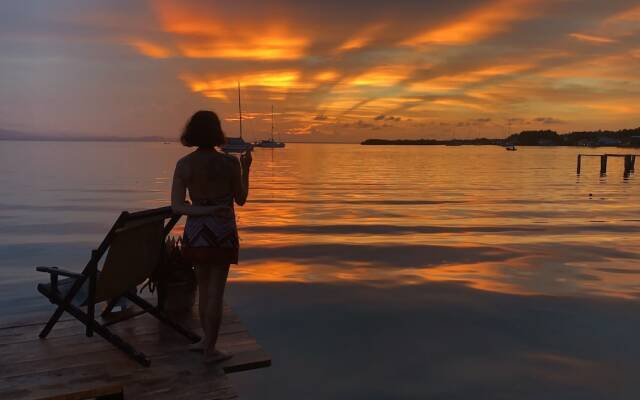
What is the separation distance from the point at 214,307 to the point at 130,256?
3.50 ft

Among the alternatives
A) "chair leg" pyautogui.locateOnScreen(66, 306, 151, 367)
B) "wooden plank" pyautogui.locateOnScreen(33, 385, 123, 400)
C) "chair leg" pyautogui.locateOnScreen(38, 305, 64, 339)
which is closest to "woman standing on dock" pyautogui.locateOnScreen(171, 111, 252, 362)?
"chair leg" pyautogui.locateOnScreen(66, 306, 151, 367)

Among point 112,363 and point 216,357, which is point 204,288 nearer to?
point 216,357

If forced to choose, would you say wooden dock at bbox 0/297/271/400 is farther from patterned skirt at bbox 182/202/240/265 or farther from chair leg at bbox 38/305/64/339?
patterned skirt at bbox 182/202/240/265

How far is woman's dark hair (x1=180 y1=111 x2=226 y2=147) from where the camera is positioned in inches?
170

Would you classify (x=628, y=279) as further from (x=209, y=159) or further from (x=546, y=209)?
(x=546, y=209)

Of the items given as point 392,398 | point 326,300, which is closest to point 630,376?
point 392,398

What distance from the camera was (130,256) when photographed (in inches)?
198

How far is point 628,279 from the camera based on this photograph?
10.2 m

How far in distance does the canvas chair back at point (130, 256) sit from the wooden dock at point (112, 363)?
60 centimetres

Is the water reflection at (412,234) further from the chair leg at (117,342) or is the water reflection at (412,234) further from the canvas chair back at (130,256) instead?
the chair leg at (117,342)

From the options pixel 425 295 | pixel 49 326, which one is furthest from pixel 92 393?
pixel 425 295

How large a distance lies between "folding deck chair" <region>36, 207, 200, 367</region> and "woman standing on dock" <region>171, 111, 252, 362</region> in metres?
0.62

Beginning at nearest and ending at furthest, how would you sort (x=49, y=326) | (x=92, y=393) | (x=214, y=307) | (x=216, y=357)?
(x=92, y=393) < (x=214, y=307) < (x=216, y=357) < (x=49, y=326)

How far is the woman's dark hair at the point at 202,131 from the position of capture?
432 cm
